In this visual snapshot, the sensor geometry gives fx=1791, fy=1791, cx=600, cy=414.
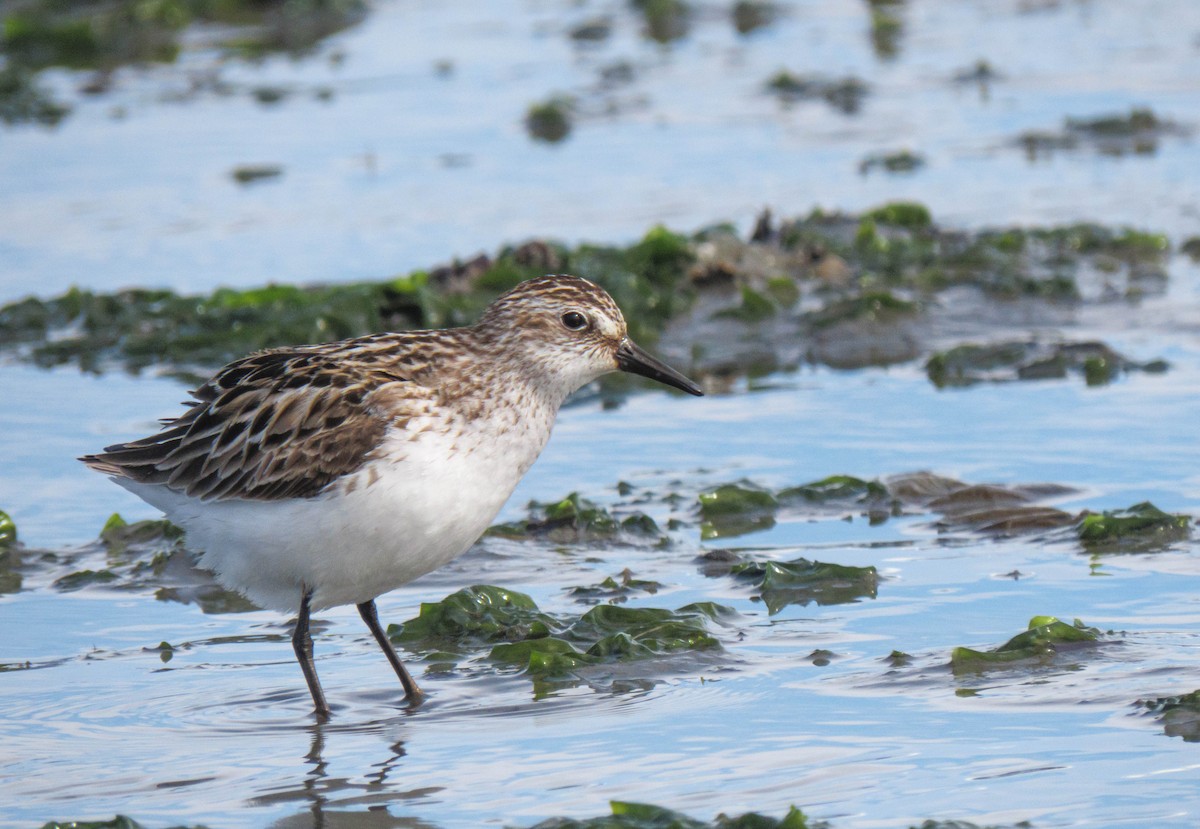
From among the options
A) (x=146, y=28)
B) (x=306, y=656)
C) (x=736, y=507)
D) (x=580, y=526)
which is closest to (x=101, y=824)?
(x=306, y=656)

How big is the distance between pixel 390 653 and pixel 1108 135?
9.58m

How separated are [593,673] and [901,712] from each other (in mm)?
1106

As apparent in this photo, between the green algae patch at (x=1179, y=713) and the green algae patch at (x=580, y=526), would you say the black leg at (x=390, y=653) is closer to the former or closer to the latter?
the green algae patch at (x=580, y=526)

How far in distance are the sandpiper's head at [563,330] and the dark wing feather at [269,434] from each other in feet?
1.64

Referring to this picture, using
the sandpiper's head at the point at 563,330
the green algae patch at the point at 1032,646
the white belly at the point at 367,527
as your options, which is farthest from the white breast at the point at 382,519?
the green algae patch at the point at 1032,646

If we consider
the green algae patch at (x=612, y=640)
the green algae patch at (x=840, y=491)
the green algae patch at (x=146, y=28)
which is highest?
the green algae patch at (x=146, y=28)

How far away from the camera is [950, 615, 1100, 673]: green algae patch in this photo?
5984 millimetres

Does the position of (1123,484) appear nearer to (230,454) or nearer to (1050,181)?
(230,454)

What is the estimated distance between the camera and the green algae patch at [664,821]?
189 inches

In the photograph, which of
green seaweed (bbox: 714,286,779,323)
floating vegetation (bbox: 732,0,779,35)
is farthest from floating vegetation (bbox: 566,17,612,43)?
green seaweed (bbox: 714,286,779,323)

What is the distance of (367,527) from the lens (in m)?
5.83

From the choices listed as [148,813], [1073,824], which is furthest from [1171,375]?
[148,813]

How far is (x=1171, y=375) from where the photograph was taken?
368 inches

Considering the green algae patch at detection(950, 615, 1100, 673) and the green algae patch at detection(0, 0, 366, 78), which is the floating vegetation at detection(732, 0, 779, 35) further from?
the green algae patch at detection(950, 615, 1100, 673)
